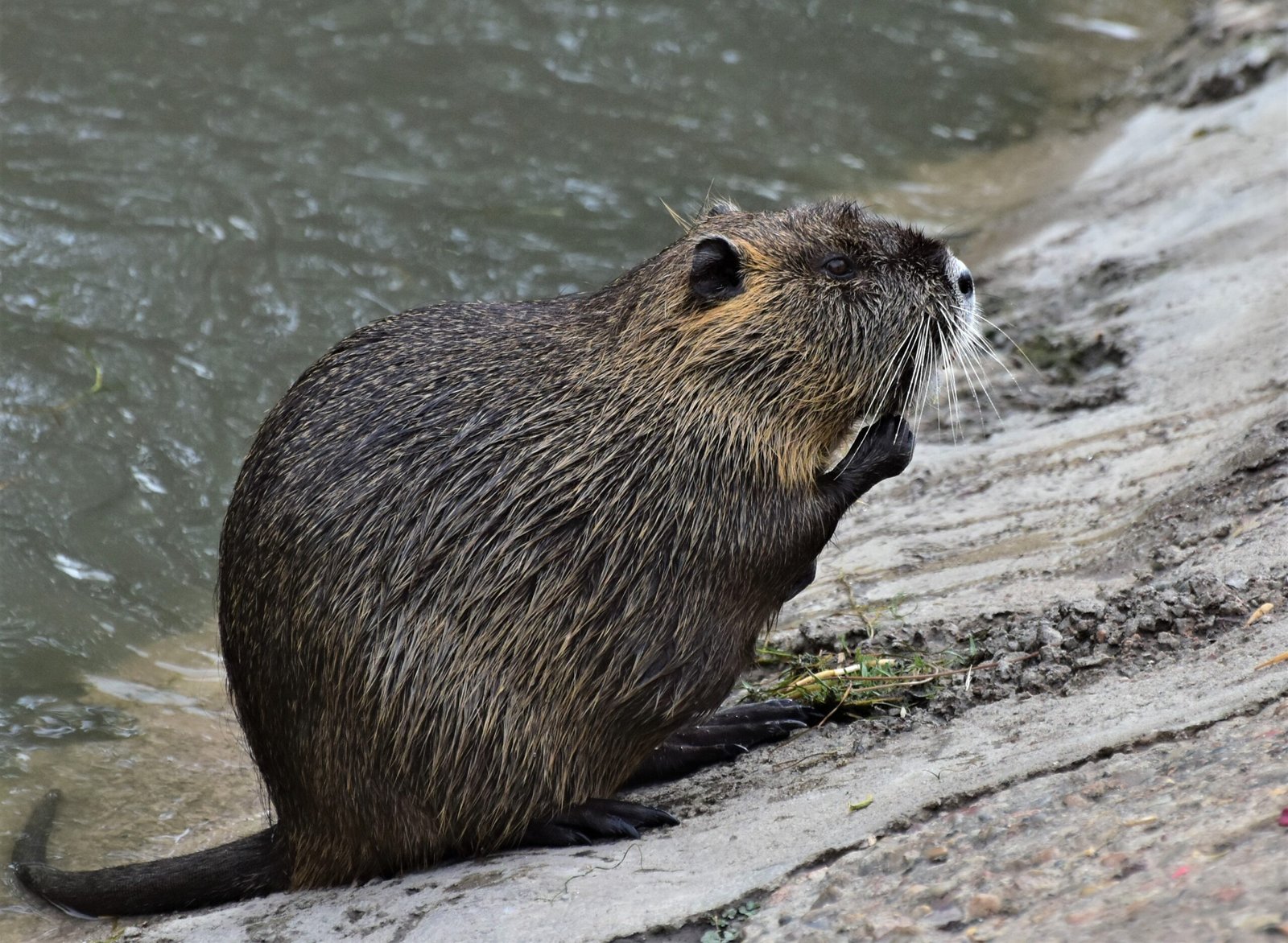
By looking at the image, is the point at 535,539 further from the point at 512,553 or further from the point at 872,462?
the point at 872,462

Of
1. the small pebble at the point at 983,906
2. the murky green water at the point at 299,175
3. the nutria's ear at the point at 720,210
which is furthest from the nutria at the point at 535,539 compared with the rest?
the murky green water at the point at 299,175

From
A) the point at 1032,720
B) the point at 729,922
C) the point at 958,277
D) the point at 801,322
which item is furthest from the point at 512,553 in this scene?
the point at 958,277

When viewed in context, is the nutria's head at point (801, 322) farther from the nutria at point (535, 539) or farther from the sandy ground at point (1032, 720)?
the sandy ground at point (1032, 720)

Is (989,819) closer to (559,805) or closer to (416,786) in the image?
(559,805)

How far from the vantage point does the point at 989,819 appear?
2.53 m

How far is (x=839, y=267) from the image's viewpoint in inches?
140

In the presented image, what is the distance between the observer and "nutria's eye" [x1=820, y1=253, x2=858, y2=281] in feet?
11.6

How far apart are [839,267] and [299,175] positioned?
440 centimetres

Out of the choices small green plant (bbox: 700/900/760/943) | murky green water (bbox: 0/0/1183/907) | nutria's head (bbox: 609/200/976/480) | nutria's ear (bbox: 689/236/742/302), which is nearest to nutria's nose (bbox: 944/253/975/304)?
nutria's head (bbox: 609/200/976/480)

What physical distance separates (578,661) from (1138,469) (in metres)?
1.96

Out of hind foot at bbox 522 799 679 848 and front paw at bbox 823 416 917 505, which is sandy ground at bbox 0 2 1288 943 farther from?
front paw at bbox 823 416 917 505

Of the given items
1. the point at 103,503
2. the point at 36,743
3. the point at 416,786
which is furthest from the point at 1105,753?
the point at 103,503

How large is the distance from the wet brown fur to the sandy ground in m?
0.22

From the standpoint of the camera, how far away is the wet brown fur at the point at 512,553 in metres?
3.17
